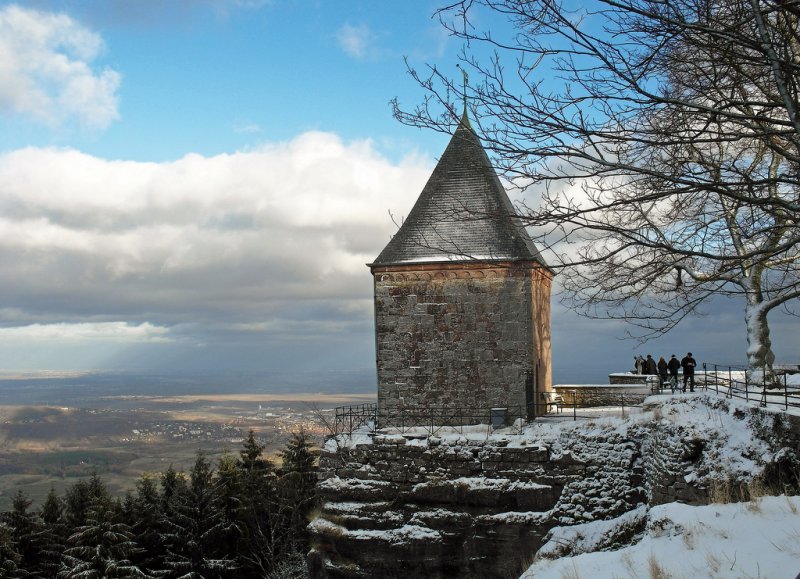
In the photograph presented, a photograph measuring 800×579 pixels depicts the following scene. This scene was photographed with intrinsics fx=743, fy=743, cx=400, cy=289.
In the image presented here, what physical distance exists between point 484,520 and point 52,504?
63.5 feet

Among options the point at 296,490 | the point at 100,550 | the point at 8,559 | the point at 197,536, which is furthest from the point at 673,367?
the point at 8,559

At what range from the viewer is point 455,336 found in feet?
64.0

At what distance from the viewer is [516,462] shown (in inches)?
656

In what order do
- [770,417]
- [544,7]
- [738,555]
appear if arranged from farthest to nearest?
[770,417] < [544,7] < [738,555]

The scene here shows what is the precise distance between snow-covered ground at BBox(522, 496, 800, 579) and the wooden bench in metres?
12.0

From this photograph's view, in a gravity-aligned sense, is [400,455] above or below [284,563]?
above

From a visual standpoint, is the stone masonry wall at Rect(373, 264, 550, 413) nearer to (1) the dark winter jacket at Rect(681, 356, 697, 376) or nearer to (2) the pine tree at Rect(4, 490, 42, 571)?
(1) the dark winter jacket at Rect(681, 356, 697, 376)

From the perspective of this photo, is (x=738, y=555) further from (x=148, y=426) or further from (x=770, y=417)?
(x=148, y=426)

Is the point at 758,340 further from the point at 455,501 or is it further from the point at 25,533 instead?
the point at 25,533

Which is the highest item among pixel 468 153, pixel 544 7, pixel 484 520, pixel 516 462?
pixel 468 153

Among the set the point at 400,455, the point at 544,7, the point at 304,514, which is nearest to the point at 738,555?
the point at 544,7

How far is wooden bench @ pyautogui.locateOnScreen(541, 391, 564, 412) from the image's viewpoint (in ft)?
67.3

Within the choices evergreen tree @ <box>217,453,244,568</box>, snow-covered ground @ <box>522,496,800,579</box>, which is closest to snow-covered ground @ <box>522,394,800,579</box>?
snow-covered ground @ <box>522,496,800,579</box>

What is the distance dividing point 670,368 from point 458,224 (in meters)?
7.77
